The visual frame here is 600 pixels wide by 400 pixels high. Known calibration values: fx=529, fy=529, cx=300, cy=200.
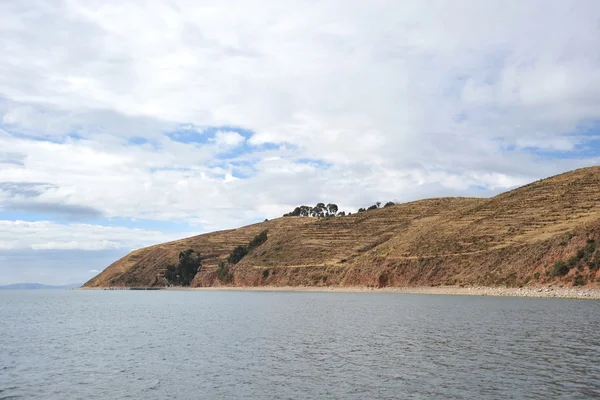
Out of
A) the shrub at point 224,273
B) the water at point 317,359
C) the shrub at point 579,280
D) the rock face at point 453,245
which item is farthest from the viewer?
the shrub at point 224,273

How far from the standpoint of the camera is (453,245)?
127 m

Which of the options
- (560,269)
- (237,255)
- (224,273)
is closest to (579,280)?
(560,269)

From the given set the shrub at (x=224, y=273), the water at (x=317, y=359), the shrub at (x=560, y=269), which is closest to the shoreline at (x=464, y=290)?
the shrub at (x=560, y=269)

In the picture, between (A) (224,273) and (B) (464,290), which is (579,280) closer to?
(B) (464,290)

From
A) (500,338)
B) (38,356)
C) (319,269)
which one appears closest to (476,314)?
(500,338)

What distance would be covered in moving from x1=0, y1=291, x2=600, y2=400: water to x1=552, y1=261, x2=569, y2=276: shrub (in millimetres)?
36509

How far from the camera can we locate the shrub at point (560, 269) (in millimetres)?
92000

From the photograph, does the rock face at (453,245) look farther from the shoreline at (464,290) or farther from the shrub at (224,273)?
the shoreline at (464,290)

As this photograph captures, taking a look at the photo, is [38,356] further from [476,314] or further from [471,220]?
[471,220]

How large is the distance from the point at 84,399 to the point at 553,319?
1727 inches

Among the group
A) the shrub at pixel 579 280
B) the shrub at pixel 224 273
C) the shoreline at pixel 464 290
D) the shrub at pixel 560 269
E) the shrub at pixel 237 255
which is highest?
the shrub at pixel 237 255

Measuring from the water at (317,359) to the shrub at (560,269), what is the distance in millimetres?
36509

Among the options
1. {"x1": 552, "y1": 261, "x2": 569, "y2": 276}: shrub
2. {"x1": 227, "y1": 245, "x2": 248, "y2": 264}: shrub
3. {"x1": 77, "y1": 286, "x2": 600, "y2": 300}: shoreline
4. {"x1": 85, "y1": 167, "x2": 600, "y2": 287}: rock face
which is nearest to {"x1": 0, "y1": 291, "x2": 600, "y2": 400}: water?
{"x1": 77, "y1": 286, "x2": 600, "y2": 300}: shoreline

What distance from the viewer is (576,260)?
9144 cm
